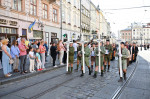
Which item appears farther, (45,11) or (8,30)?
(45,11)

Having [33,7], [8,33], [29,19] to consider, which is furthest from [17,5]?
[8,33]

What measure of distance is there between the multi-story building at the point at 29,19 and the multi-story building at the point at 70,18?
2014mm

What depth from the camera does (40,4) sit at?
59.8ft

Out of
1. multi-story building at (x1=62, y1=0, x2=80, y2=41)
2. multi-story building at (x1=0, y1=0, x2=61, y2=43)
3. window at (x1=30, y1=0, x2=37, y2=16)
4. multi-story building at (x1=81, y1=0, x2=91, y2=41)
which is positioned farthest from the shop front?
multi-story building at (x1=81, y1=0, x2=91, y2=41)

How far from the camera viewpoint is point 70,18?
27.2 metres

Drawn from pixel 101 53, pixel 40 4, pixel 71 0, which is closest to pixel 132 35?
pixel 71 0

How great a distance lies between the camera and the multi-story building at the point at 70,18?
2445cm

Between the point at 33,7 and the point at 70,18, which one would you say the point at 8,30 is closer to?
the point at 33,7

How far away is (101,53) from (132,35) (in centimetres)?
11980

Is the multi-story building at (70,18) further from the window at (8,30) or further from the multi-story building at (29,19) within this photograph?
the window at (8,30)

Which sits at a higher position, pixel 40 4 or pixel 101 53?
pixel 40 4

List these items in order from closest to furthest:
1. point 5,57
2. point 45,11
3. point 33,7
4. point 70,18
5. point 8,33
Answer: point 5,57, point 8,33, point 33,7, point 45,11, point 70,18

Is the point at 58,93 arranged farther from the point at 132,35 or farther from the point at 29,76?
the point at 132,35

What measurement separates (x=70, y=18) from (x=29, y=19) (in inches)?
483
